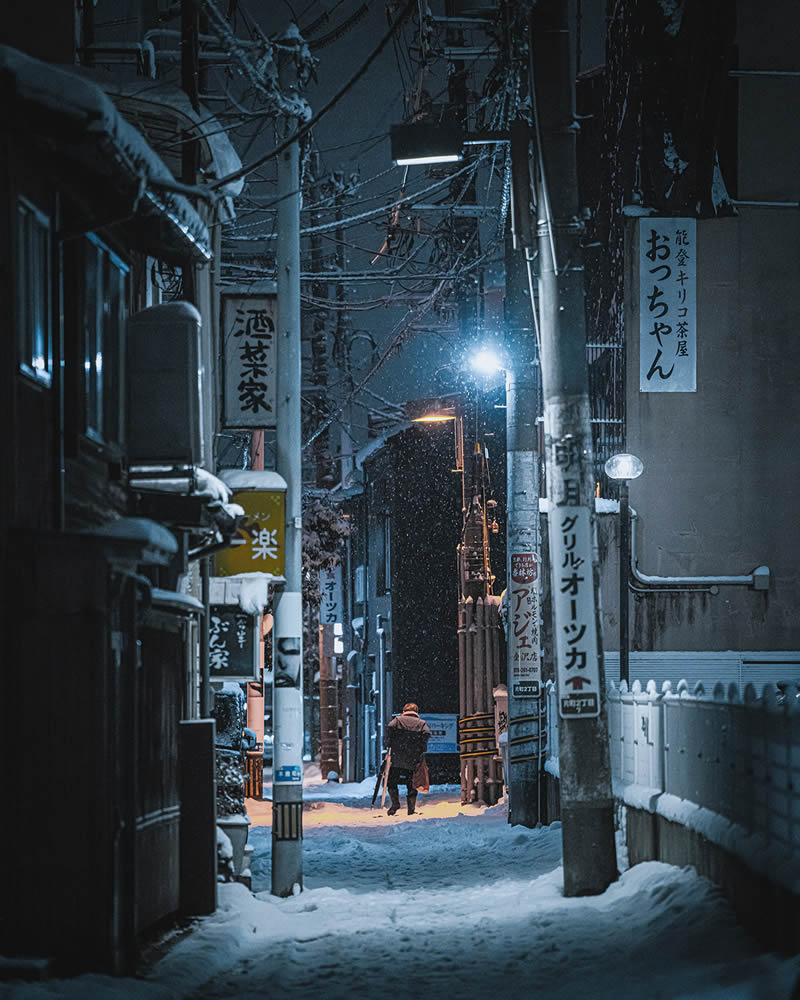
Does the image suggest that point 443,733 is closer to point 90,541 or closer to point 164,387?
point 164,387

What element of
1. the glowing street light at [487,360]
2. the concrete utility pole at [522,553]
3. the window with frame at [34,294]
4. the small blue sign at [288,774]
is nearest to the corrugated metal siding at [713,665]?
the concrete utility pole at [522,553]

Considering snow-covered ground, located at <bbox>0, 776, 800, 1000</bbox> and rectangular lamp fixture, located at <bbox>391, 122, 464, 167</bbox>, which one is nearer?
snow-covered ground, located at <bbox>0, 776, 800, 1000</bbox>

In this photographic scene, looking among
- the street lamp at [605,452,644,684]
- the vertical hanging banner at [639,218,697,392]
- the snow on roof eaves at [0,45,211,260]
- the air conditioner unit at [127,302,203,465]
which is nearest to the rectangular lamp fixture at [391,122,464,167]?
the air conditioner unit at [127,302,203,465]

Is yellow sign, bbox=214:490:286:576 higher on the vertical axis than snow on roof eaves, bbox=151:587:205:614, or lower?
higher

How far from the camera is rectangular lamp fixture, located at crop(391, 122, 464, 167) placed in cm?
1720

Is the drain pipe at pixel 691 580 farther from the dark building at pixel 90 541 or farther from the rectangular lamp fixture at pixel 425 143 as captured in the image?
the dark building at pixel 90 541

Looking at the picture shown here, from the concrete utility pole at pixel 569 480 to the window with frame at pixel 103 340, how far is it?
179 inches

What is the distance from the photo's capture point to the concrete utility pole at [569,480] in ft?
47.0

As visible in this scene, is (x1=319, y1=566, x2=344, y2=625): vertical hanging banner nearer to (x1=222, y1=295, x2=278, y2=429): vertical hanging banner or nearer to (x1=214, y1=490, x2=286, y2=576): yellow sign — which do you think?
(x1=222, y1=295, x2=278, y2=429): vertical hanging banner

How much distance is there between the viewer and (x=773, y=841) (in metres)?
10.2

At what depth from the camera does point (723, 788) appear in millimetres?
11898

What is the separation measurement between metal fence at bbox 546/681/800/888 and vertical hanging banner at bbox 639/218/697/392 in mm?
12122

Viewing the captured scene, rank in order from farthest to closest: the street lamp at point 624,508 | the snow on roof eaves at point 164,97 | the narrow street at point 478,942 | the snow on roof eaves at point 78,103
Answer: the street lamp at point 624,508 → the snow on roof eaves at point 164,97 → the narrow street at point 478,942 → the snow on roof eaves at point 78,103

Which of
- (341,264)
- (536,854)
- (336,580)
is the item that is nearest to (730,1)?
(341,264)
